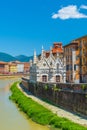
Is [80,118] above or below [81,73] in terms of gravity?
below

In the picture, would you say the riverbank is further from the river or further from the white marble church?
the white marble church

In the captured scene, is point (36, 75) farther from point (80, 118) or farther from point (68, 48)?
point (80, 118)

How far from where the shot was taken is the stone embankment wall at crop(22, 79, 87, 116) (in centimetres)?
2920

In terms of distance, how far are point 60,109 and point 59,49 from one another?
111ft

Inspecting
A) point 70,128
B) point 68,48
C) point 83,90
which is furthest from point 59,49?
point 70,128

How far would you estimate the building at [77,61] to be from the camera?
60688 millimetres

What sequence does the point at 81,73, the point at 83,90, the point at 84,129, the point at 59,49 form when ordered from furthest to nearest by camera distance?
1. the point at 59,49
2. the point at 81,73
3. the point at 83,90
4. the point at 84,129

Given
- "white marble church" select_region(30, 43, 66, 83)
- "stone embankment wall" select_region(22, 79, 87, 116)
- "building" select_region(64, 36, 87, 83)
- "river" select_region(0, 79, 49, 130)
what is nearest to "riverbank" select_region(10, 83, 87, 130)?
"river" select_region(0, 79, 49, 130)

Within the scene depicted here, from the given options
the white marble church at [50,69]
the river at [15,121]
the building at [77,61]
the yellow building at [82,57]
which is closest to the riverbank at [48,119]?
the river at [15,121]

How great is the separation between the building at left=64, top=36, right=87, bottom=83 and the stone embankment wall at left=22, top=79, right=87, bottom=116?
17.3 m

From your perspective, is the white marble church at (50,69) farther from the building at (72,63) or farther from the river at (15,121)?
the river at (15,121)

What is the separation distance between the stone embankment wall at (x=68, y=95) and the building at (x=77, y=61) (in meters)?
17.3

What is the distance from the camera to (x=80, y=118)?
1090 inches

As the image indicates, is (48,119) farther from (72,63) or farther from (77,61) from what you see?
(77,61)
